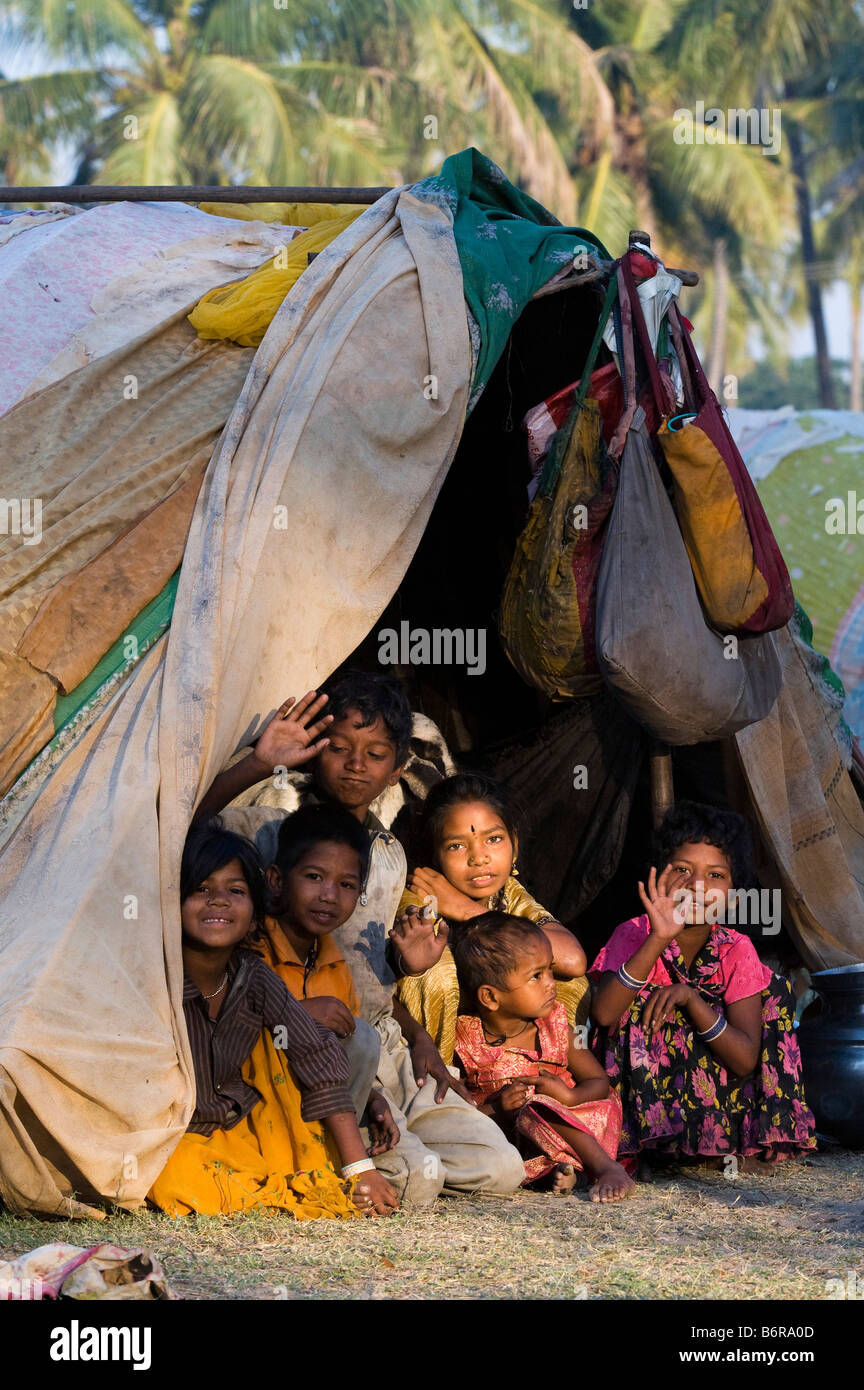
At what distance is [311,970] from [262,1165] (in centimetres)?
55

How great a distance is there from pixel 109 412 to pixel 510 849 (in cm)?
169

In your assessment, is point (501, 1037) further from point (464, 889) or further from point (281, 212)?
point (281, 212)

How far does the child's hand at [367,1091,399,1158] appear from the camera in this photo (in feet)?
13.1

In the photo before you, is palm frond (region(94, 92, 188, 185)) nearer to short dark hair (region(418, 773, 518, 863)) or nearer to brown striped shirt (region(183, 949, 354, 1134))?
short dark hair (region(418, 773, 518, 863))

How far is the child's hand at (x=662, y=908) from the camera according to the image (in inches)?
175

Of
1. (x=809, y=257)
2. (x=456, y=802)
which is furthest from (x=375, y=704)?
(x=809, y=257)

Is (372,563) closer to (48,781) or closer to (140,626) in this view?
(140,626)

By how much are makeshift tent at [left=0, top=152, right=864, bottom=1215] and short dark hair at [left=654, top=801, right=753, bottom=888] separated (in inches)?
26.1

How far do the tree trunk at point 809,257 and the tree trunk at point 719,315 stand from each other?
146 centimetres

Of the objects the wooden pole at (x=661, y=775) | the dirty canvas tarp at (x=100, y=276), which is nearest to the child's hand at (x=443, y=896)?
the wooden pole at (x=661, y=775)

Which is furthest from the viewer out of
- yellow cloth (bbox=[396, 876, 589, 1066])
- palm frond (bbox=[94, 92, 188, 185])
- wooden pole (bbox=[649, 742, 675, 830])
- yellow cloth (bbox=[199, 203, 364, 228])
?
palm frond (bbox=[94, 92, 188, 185])

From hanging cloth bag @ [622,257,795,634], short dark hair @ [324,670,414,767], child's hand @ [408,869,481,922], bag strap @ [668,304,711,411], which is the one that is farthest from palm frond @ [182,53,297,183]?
child's hand @ [408,869,481,922]

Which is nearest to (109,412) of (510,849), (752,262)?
(510,849)

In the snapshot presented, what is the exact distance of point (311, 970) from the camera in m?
4.21
